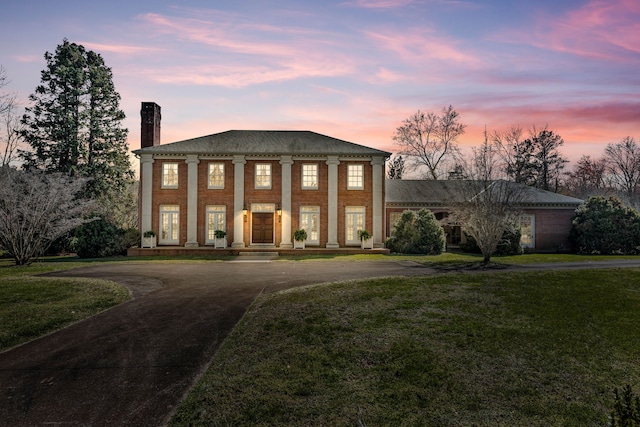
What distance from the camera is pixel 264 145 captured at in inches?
994

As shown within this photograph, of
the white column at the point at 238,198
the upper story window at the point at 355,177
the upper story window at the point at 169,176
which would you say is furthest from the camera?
the upper story window at the point at 355,177

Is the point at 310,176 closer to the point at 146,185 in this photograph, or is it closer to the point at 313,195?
the point at 313,195

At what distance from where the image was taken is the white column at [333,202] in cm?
2417

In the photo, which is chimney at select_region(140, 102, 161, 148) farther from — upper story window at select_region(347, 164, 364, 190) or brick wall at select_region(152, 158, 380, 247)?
upper story window at select_region(347, 164, 364, 190)

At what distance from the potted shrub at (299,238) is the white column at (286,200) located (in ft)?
1.55

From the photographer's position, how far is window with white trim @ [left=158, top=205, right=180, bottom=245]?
23984 mm

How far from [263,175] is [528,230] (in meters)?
19.7

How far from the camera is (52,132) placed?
2786 centimetres

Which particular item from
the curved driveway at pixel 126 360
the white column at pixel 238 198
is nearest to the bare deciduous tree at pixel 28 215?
the white column at pixel 238 198

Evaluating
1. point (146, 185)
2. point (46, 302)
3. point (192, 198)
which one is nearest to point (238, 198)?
point (192, 198)

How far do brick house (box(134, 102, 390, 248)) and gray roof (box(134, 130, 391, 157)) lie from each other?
0.23 ft

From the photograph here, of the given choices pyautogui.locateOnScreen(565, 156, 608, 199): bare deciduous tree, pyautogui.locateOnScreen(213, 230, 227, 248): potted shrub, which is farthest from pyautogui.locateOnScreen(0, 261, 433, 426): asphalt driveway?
pyautogui.locateOnScreen(565, 156, 608, 199): bare deciduous tree

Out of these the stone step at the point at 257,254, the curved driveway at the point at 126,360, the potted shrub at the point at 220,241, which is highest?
the potted shrub at the point at 220,241

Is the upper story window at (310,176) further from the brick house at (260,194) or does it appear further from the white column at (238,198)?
the white column at (238,198)
